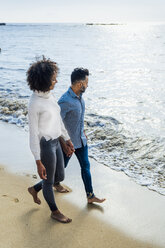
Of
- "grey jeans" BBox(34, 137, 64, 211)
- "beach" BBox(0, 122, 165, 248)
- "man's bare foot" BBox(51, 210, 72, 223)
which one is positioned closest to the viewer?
"grey jeans" BBox(34, 137, 64, 211)

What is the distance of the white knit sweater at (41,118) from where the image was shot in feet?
8.91

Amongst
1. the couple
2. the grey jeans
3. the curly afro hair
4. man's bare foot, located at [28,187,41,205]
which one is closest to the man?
the couple

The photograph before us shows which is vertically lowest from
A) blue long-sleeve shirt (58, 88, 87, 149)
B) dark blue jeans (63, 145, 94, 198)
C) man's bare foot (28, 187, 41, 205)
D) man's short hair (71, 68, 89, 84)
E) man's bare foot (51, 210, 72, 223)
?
man's bare foot (51, 210, 72, 223)

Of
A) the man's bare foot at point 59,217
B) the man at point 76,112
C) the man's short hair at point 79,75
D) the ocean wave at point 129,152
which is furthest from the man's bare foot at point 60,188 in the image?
the man's short hair at point 79,75

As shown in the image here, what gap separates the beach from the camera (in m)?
2.99

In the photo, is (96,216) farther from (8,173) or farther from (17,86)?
(17,86)

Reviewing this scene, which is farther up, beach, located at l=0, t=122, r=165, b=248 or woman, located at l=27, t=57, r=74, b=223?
woman, located at l=27, t=57, r=74, b=223

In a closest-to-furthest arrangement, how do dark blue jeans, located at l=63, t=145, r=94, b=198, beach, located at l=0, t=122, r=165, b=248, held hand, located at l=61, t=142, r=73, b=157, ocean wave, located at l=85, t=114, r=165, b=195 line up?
beach, located at l=0, t=122, r=165, b=248
held hand, located at l=61, t=142, r=73, b=157
dark blue jeans, located at l=63, t=145, r=94, b=198
ocean wave, located at l=85, t=114, r=165, b=195

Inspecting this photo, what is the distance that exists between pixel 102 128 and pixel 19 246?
5133 mm

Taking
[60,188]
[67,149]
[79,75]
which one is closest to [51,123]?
[67,149]

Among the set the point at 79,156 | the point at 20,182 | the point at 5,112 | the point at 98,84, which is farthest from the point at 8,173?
the point at 98,84

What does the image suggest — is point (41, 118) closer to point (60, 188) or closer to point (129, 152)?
point (60, 188)

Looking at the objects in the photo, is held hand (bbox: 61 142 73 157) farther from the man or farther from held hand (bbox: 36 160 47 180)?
held hand (bbox: 36 160 47 180)

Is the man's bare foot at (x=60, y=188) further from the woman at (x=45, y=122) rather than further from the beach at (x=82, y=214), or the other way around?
the woman at (x=45, y=122)
